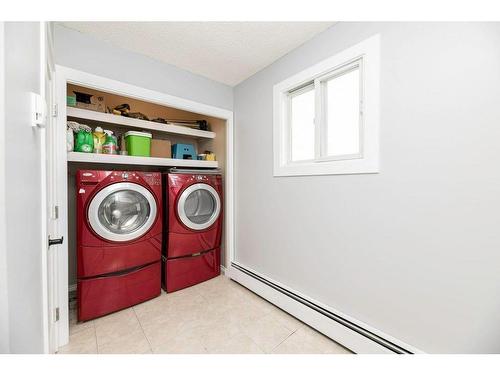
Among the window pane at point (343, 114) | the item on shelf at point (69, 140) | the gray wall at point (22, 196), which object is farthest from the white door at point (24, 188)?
the window pane at point (343, 114)

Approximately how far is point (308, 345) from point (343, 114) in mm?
1694

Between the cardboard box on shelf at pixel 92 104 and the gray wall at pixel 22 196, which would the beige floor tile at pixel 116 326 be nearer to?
the gray wall at pixel 22 196

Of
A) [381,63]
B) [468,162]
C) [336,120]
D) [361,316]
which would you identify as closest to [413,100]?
[381,63]

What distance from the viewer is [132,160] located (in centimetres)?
196

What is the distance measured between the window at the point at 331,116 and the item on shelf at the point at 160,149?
1.22 metres

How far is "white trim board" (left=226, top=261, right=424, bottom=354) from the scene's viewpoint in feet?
4.06

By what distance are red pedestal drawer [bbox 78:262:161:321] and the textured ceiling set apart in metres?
1.97

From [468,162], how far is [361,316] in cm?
110

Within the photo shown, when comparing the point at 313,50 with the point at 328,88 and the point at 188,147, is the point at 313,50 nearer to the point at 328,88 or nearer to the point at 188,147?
the point at 328,88

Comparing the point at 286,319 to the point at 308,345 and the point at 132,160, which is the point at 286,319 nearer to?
the point at 308,345

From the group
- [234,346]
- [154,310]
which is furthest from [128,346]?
[234,346]

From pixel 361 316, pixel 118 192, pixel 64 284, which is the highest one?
pixel 118 192

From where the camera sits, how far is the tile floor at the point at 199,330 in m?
1.40
